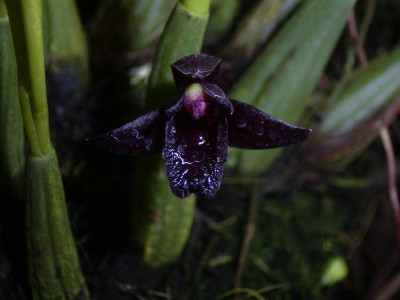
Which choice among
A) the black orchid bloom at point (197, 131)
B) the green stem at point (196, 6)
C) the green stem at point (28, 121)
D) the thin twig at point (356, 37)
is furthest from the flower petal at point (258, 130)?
the thin twig at point (356, 37)

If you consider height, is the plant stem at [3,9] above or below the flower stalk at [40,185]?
above

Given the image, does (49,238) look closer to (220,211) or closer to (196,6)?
(196,6)

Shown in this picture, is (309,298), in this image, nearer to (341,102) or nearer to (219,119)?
(341,102)

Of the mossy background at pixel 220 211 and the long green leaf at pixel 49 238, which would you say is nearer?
the long green leaf at pixel 49 238

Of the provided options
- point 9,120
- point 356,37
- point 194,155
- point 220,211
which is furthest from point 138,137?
point 356,37

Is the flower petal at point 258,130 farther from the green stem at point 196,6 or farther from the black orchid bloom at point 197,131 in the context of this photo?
the green stem at point 196,6

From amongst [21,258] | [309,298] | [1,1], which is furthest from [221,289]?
[1,1]

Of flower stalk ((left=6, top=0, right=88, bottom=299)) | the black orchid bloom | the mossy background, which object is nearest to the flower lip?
the black orchid bloom
